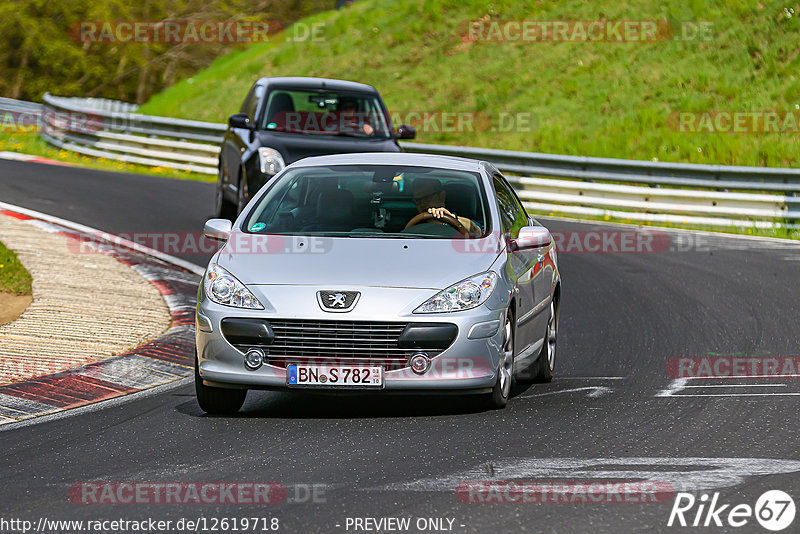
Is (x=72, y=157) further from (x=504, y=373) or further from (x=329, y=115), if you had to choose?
(x=504, y=373)

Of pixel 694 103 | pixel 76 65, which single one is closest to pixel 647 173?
pixel 694 103

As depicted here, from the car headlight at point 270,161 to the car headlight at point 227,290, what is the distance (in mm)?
6934

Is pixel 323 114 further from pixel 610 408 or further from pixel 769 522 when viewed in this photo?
pixel 769 522

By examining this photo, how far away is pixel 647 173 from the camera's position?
21.8 m

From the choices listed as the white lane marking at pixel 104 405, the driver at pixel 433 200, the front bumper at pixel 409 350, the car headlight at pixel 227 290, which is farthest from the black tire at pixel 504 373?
the white lane marking at pixel 104 405

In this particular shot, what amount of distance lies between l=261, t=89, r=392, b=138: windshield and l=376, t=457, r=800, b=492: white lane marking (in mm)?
9900

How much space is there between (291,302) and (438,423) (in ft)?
3.69

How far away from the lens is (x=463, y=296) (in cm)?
763

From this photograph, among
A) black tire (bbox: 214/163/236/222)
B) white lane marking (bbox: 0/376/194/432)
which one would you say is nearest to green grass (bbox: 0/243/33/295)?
white lane marking (bbox: 0/376/194/432)

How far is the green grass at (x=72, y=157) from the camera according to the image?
85.0ft

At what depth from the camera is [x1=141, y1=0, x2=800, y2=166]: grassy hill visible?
1087 inches

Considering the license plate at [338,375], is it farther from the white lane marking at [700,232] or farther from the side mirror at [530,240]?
the white lane marking at [700,232]

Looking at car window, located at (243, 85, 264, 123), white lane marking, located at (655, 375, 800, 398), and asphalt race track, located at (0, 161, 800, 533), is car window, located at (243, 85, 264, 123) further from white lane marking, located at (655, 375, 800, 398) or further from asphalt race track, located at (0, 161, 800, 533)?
white lane marking, located at (655, 375, 800, 398)

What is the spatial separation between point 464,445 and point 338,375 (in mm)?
912
